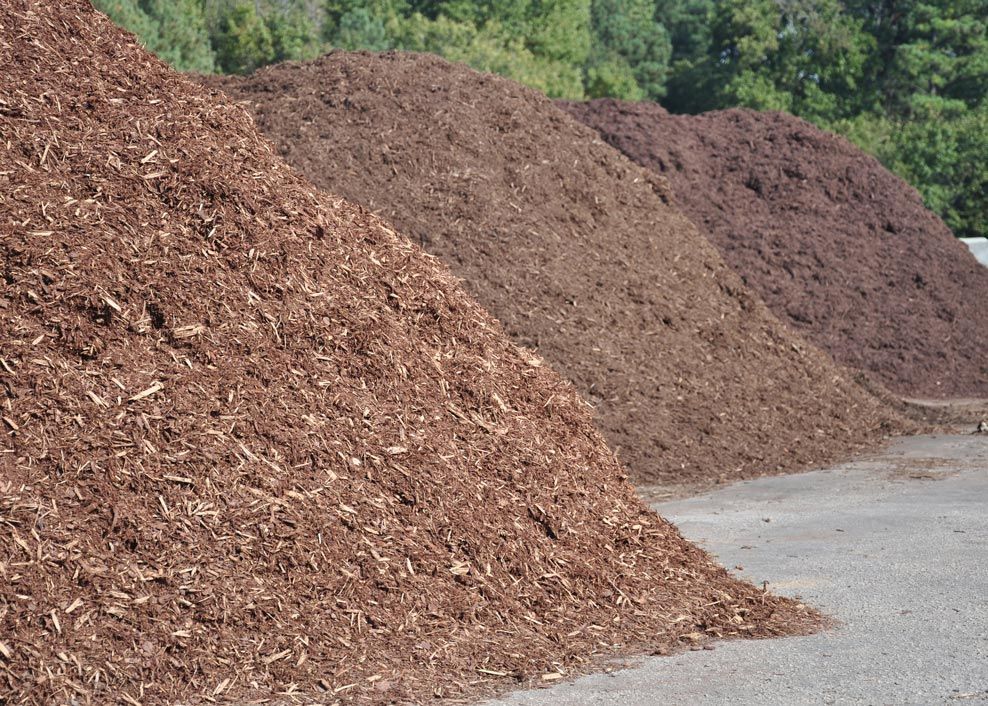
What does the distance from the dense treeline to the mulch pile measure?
1710 cm

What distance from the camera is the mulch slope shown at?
34.4 feet

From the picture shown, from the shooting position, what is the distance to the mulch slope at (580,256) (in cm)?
1050

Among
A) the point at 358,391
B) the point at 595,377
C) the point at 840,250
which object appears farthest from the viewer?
the point at 840,250

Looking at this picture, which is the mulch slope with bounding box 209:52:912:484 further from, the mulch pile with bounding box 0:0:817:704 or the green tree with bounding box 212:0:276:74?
the green tree with bounding box 212:0:276:74

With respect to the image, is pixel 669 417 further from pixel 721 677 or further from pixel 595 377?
pixel 721 677

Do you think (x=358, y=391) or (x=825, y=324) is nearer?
(x=358, y=391)

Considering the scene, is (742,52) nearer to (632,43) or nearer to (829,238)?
(632,43)

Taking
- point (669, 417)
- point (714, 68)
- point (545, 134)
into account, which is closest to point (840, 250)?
point (545, 134)

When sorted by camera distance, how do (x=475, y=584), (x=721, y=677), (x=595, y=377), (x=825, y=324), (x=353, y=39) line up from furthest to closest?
1. (x=353, y=39)
2. (x=825, y=324)
3. (x=595, y=377)
4. (x=475, y=584)
5. (x=721, y=677)

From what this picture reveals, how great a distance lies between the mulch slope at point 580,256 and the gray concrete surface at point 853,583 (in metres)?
0.82

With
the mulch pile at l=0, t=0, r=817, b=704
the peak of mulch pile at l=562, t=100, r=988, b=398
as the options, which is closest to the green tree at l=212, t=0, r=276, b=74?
the peak of mulch pile at l=562, t=100, r=988, b=398

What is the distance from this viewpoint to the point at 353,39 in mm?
29453

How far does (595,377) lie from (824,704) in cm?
590

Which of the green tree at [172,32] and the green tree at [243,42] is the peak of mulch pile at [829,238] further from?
the green tree at [243,42]
